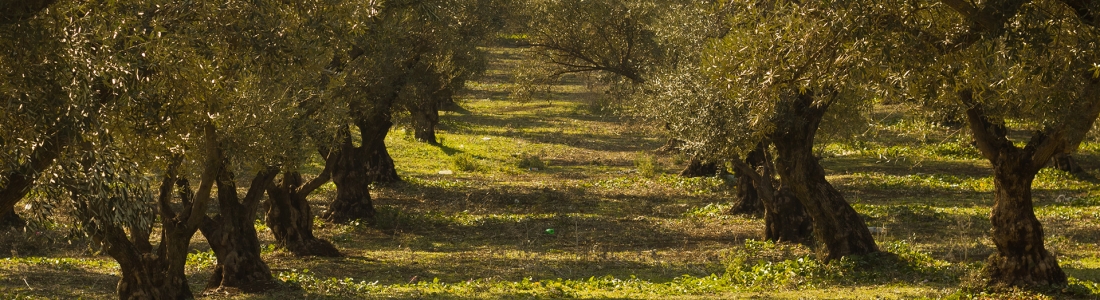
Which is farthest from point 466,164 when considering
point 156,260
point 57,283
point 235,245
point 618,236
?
point 156,260

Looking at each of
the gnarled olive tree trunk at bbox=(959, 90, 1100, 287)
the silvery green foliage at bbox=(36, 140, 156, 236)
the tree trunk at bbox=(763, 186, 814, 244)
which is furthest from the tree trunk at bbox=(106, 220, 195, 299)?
the tree trunk at bbox=(763, 186, 814, 244)

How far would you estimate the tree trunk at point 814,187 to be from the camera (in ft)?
60.6

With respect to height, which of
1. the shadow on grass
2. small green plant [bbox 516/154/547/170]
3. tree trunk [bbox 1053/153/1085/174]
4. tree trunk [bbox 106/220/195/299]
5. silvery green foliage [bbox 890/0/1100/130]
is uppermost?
silvery green foliage [bbox 890/0/1100/130]

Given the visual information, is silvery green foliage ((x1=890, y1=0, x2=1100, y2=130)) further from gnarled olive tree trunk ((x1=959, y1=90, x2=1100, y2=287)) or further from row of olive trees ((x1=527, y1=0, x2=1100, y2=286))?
gnarled olive tree trunk ((x1=959, y1=90, x2=1100, y2=287))

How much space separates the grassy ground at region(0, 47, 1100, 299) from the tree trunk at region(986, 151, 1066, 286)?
30 centimetres

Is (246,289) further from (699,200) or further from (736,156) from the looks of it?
(699,200)

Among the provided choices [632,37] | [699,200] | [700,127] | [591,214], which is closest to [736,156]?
[700,127]

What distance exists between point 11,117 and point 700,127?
13433 millimetres

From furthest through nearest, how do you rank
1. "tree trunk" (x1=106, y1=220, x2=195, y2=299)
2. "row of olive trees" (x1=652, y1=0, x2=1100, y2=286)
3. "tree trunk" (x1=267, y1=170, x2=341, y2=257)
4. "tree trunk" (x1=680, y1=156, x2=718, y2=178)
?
"tree trunk" (x1=680, y1=156, x2=718, y2=178) < "tree trunk" (x1=267, y1=170, x2=341, y2=257) < "tree trunk" (x1=106, y1=220, x2=195, y2=299) < "row of olive trees" (x1=652, y1=0, x2=1100, y2=286)

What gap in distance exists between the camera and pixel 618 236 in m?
25.6

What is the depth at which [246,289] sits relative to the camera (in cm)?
1758

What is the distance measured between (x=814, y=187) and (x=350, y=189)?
13.6 m

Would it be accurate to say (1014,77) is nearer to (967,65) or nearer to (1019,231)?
(967,65)

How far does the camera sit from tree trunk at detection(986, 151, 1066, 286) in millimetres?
14289
